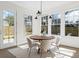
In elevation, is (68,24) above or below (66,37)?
above

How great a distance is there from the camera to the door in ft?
19.1

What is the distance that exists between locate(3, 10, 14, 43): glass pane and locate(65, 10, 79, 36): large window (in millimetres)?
3206

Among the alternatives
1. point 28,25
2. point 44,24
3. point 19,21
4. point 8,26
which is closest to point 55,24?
point 44,24

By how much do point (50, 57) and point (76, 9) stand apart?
10.6 feet

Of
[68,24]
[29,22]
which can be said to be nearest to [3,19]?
[29,22]

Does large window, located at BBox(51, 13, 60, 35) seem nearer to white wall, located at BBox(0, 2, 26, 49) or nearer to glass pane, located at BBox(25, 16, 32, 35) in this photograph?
glass pane, located at BBox(25, 16, 32, 35)

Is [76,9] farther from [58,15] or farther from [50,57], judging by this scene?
[50,57]

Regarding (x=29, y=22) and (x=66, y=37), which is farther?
(x=29, y=22)

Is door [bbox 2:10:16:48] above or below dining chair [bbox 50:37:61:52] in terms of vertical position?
above

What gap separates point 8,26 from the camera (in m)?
6.07

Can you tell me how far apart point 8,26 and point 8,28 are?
111 millimetres

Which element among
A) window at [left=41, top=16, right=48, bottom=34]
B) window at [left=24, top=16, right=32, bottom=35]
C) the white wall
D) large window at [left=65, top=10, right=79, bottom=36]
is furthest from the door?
large window at [left=65, top=10, right=79, bottom=36]

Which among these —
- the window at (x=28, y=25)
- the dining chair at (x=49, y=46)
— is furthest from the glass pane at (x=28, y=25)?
the dining chair at (x=49, y=46)

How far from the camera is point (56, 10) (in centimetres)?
691
